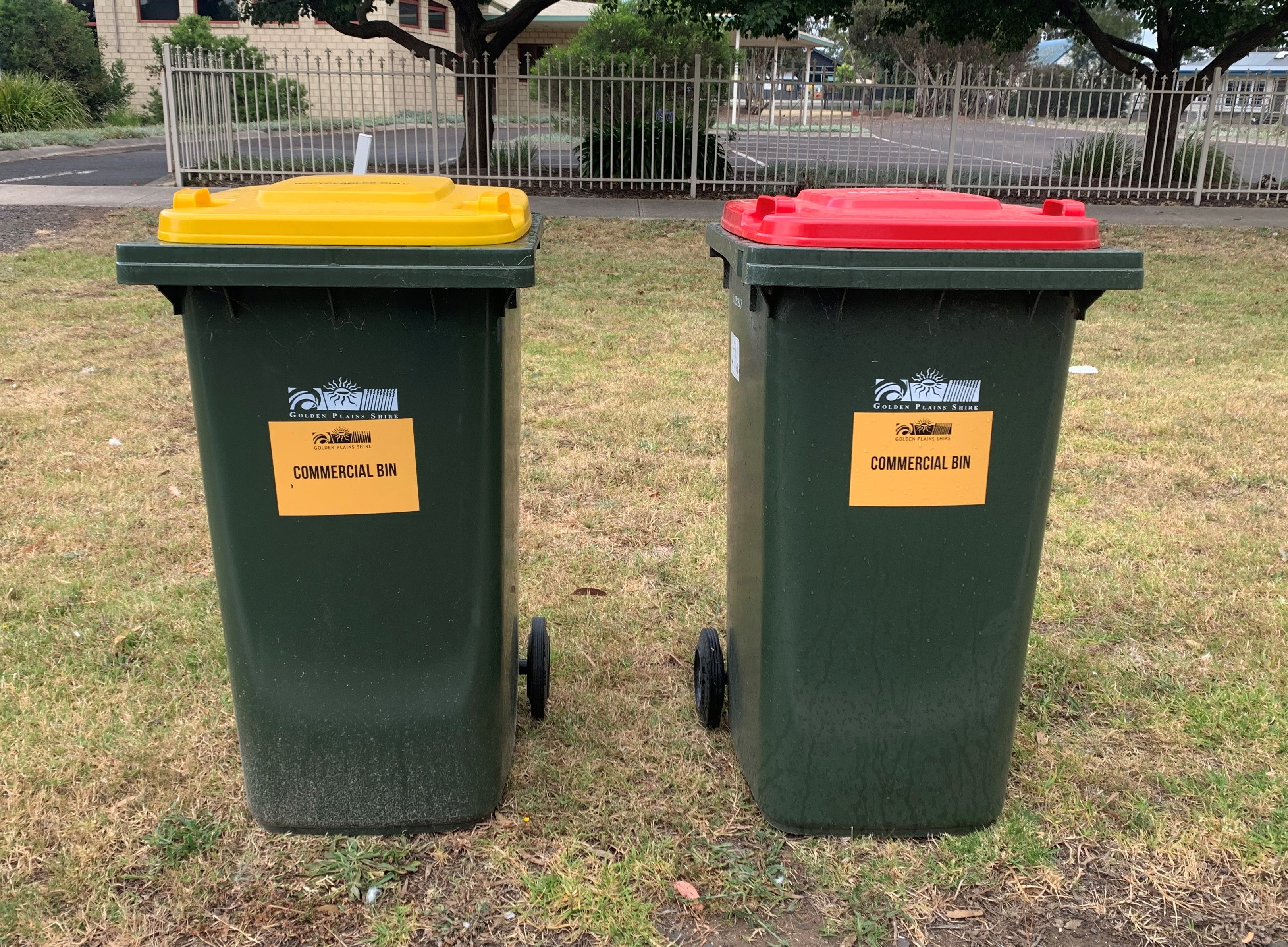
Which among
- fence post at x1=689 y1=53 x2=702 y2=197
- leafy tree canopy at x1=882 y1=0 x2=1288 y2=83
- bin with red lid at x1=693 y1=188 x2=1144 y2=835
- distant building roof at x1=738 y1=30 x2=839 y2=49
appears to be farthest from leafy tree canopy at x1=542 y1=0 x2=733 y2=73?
bin with red lid at x1=693 y1=188 x2=1144 y2=835

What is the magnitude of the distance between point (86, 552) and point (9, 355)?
317 centimetres

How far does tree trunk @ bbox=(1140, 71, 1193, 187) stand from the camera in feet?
46.1

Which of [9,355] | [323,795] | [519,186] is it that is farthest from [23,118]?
[323,795]

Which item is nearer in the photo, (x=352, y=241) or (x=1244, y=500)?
(x=352, y=241)

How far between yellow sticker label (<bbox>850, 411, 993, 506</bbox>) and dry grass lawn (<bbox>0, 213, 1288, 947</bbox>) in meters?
0.86

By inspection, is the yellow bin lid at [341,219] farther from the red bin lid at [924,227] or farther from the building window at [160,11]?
the building window at [160,11]

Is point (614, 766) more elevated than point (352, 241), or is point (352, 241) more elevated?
point (352, 241)

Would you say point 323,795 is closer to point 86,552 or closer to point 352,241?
point 352,241

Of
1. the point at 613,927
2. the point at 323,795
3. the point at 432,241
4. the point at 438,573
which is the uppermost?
the point at 432,241

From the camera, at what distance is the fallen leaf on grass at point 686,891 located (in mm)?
2279

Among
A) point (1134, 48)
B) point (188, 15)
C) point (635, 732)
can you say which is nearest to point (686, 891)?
point (635, 732)

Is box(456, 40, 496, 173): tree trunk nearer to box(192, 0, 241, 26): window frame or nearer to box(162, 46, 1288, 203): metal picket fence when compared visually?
box(162, 46, 1288, 203): metal picket fence

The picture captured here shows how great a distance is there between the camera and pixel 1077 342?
7234 millimetres

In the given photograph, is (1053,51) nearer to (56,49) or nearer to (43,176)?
(56,49)
